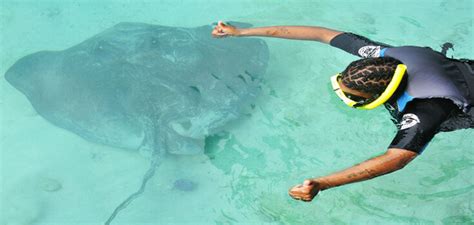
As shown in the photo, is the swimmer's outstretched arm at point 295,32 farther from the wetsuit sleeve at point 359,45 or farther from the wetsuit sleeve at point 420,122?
the wetsuit sleeve at point 420,122

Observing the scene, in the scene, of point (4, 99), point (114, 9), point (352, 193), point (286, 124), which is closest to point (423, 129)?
point (352, 193)

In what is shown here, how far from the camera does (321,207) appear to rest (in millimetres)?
3785

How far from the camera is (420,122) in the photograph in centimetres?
274

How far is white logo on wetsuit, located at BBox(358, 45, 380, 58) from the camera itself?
3.28 metres

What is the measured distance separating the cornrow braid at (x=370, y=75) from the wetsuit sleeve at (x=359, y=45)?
0.52 meters

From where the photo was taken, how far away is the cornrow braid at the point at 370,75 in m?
2.70

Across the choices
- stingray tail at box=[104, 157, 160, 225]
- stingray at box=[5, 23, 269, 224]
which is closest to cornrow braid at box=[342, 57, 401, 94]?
stingray at box=[5, 23, 269, 224]

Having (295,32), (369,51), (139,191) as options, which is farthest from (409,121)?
(139,191)

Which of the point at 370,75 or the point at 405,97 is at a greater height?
the point at 370,75

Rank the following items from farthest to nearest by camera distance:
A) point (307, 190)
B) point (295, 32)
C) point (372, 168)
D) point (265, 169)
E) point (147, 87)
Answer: point (147, 87) → point (265, 169) → point (295, 32) → point (372, 168) → point (307, 190)

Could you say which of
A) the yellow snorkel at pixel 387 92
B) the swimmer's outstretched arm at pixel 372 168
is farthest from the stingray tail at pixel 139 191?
the yellow snorkel at pixel 387 92

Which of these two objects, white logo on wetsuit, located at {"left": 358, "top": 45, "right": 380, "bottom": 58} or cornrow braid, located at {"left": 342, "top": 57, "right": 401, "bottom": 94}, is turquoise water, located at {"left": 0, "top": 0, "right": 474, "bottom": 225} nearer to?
white logo on wetsuit, located at {"left": 358, "top": 45, "right": 380, "bottom": 58}

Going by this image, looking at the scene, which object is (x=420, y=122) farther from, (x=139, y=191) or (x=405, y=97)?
(x=139, y=191)

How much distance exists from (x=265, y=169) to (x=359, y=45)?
4.18 feet
